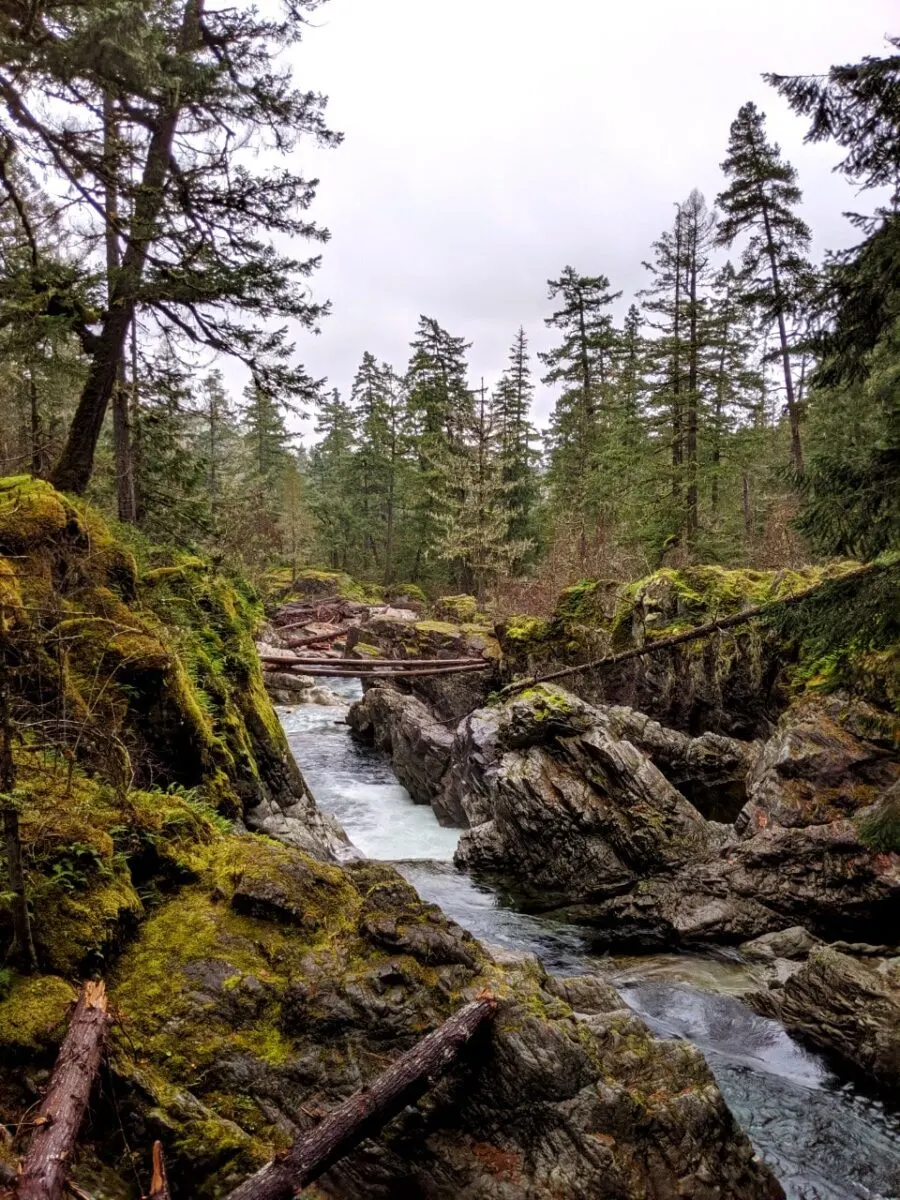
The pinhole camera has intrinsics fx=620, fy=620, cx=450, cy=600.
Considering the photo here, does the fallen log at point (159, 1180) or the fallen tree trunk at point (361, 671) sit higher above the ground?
the fallen tree trunk at point (361, 671)

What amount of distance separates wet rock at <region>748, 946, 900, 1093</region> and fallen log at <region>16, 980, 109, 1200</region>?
266 inches

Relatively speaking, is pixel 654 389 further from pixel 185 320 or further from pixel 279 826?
pixel 279 826

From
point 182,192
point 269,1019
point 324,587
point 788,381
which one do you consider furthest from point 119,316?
point 324,587

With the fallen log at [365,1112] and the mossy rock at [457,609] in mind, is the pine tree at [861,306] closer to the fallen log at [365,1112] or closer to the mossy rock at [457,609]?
the fallen log at [365,1112]

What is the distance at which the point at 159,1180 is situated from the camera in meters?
2.61

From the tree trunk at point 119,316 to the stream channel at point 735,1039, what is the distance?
856cm

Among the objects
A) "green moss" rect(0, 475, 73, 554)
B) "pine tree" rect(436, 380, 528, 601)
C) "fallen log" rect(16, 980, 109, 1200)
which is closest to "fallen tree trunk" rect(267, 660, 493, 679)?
"green moss" rect(0, 475, 73, 554)

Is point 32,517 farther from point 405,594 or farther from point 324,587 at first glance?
point 405,594

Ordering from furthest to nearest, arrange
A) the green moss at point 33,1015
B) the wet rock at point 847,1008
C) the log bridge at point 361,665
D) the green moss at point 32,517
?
the log bridge at point 361,665, the wet rock at point 847,1008, the green moss at point 32,517, the green moss at point 33,1015

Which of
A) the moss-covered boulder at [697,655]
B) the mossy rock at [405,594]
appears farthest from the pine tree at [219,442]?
the moss-covered boulder at [697,655]

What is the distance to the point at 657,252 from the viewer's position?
24.6 m

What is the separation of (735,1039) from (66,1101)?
6.64m

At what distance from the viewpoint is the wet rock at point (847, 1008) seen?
588 cm

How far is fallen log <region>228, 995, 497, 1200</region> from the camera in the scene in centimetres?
274
